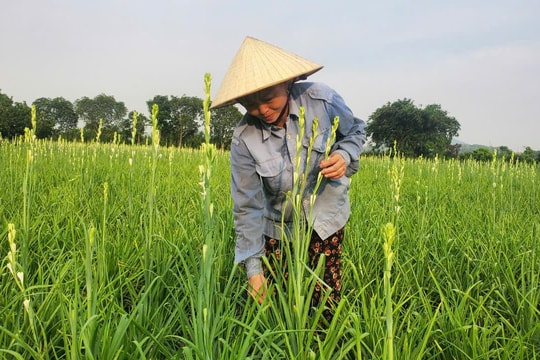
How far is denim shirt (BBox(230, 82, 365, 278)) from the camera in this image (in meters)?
1.84

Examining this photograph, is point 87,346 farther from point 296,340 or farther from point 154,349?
point 296,340

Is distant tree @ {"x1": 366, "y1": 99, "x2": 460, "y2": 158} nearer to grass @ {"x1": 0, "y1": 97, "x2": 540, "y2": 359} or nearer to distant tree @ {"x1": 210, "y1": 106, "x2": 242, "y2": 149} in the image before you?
distant tree @ {"x1": 210, "y1": 106, "x2": 242, "y2": 149}

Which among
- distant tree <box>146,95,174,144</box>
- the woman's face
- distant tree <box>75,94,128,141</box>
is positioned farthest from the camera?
distant tree <box>75,94,128,141</box>

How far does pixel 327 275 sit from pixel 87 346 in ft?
4.24

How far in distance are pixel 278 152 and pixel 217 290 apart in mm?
726

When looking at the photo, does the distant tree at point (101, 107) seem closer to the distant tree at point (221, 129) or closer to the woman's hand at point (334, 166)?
the distant tree at point (221, 129)

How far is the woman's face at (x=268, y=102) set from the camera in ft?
5.31

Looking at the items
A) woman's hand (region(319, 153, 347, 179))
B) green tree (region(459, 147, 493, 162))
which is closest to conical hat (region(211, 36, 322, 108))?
woman's hand (region(319, 153, 347, 179))

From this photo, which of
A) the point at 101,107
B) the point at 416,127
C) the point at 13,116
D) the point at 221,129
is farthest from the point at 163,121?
the point at 101,107

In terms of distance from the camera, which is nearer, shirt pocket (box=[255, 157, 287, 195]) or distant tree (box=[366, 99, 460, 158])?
shirt pocket (box=[255, 157, 287, 195])

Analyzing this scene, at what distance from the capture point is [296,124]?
1.88 metres

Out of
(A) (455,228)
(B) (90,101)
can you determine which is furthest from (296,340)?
(B) (90,101)

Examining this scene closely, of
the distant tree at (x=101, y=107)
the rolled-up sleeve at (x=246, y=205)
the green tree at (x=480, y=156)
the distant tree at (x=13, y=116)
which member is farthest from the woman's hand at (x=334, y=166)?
the distant tree at (x=101, y=107)

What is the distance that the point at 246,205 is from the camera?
1854 mm
